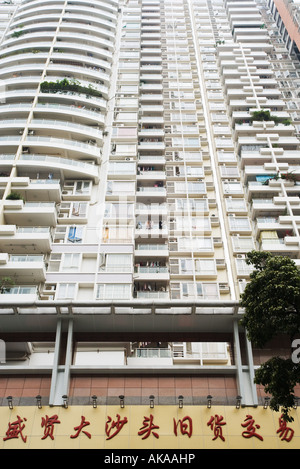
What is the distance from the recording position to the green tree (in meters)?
12.3

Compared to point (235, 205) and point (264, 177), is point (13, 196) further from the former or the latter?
point (264, 177)

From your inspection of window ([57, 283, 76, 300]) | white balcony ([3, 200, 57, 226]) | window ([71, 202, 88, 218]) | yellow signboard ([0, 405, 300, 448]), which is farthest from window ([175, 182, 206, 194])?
yellow signboard ([0, 405, 300, 448])

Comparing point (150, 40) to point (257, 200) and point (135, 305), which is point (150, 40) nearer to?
point (257, 200)

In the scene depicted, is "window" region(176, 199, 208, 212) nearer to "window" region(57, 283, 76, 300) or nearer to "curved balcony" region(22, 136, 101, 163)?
"curved balcony" region(22, 136, 101, 163)

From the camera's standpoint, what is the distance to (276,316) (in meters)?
12.6

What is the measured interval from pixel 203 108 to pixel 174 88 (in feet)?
14.4

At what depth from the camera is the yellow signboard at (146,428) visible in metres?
15.1

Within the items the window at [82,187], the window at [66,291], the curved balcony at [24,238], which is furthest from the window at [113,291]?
the window at [82,187]

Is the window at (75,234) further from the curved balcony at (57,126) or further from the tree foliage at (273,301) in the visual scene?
the tree foliage at (273,301)

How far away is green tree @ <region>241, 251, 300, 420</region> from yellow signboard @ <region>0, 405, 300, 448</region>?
3059 millimetres

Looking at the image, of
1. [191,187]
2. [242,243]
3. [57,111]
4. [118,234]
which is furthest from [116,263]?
[57,111]

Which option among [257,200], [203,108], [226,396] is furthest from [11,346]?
[203,108]

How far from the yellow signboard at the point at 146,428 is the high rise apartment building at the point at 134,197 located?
0.93m

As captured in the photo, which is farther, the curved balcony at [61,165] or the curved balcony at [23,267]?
the curved balcony at [61,165]
